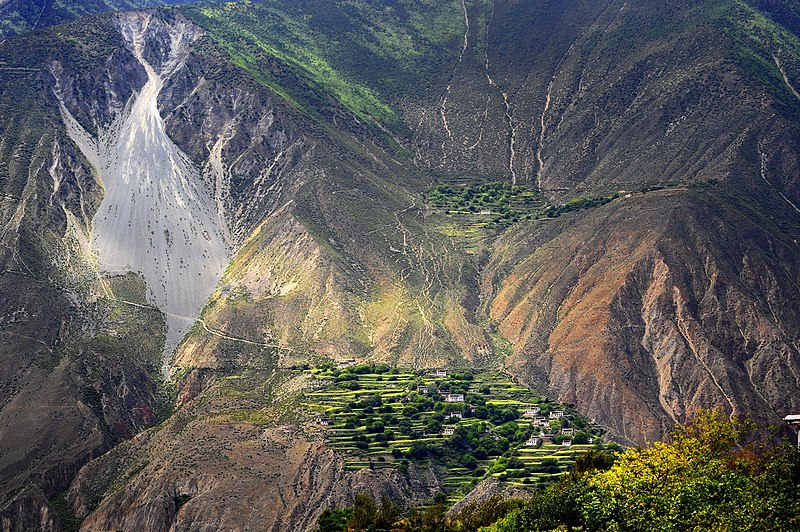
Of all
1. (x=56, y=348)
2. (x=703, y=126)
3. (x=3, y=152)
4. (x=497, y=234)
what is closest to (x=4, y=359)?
(x=56, y=348)

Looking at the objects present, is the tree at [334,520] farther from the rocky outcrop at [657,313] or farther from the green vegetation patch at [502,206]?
the green vegetation patch at [502,206]

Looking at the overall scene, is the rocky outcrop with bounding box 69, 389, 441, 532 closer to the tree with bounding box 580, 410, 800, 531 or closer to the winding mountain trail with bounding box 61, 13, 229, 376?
the winding mountain trail with bounding box 61, 13, 229, 376

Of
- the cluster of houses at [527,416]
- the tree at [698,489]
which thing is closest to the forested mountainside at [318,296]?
the cluster of houses at [527,416]

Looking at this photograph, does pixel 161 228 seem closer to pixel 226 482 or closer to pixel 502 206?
pixel 502 206

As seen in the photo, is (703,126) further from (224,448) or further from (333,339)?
(224,448)

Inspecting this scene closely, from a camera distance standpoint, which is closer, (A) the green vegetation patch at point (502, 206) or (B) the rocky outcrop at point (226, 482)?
(B) the rocky outcrop at point (226, 482)

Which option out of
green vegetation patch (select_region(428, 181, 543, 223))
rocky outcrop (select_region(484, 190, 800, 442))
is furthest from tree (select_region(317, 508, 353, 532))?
green vegetation patch (select_region(428, 181, 543, 223))
